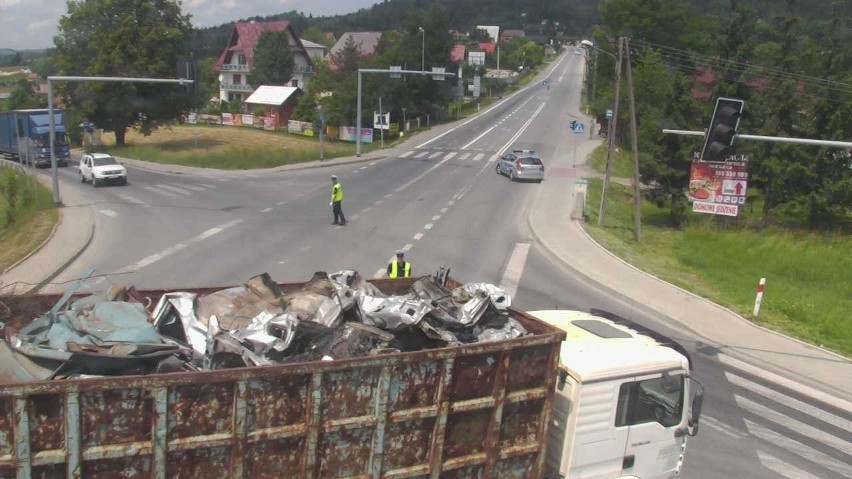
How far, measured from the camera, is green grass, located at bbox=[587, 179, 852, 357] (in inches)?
688

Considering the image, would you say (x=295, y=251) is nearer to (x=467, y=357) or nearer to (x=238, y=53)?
(x=467, y=357)

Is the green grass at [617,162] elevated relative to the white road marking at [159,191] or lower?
elevated

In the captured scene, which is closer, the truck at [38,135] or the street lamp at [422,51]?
the truck at [38,135]

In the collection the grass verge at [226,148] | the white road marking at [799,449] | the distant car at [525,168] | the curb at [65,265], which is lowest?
the grass verge at [226,148]

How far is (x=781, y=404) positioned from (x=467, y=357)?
8.31 m

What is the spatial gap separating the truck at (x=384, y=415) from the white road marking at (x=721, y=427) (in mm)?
3598

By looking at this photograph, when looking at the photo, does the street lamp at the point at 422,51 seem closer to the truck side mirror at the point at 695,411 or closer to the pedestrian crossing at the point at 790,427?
the pedestrian crossing at the point at 790,427

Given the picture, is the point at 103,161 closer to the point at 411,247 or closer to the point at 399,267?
the point at 411,247

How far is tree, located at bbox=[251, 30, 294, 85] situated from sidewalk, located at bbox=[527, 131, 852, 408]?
267 ft

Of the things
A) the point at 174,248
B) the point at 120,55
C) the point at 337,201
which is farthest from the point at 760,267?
the point at 120,55

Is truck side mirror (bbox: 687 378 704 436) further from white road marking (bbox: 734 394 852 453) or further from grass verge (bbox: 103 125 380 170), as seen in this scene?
grass verge (bbox: 103 125 380 170)

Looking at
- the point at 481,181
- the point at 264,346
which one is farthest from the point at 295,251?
the point at 481,181

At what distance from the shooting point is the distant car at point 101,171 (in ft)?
118

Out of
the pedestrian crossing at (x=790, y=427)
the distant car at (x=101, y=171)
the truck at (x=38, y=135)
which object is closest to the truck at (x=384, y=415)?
the pedestrian crossing at (x=790, y=427)
